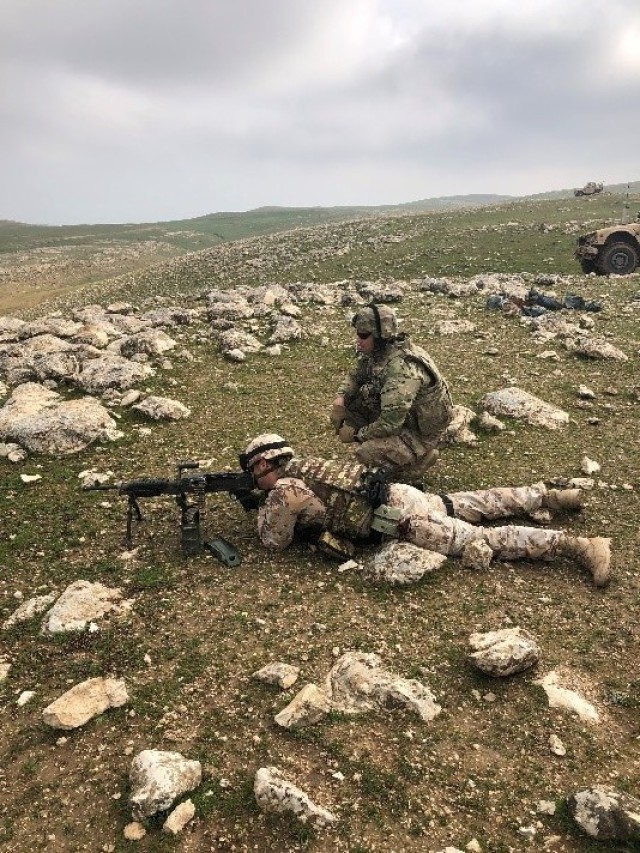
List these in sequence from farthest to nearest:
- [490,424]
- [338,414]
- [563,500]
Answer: [490,424] → [338,414] → [563,500]

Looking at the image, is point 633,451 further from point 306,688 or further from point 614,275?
point 614,275

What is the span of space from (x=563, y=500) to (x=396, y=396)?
2.39 metres

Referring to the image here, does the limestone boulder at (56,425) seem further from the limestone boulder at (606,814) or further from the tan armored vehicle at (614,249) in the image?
the tan armored vehicle at (614,249)

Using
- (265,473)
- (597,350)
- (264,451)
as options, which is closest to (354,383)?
(264,451)

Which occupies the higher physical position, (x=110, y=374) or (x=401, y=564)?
(x=110, y=374)

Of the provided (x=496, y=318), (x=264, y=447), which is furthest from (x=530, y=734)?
(x=496, y=318)

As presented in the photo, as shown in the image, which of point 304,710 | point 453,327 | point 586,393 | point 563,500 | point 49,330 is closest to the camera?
point 304,710

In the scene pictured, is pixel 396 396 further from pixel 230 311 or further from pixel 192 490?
pixel 230 311

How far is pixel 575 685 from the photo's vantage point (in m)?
4.88

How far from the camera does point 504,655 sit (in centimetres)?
486

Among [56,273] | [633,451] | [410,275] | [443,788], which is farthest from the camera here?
[56,273]

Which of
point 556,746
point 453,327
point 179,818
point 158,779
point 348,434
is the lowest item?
point 556,746

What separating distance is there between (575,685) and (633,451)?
5.50m

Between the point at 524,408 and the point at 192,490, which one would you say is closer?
the point at 192,490
